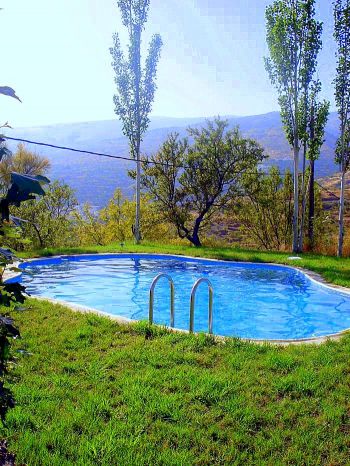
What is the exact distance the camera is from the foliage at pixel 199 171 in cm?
1872

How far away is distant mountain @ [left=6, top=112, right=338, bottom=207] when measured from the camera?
40344 mm

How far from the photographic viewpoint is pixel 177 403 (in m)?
3.52

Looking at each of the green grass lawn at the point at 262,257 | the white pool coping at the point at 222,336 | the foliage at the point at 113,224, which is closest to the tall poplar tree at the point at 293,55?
the green grass lawn at the point at 262,257

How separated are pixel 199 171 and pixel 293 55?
5.79m

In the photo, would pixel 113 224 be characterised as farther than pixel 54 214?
Yes

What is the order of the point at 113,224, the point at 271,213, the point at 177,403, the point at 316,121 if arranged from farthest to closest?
the point at 113,224, the point at 271,213, the point at 316,121, the point at 177,403

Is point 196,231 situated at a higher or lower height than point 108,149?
lower

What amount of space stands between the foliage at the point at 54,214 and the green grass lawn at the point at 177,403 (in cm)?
2030

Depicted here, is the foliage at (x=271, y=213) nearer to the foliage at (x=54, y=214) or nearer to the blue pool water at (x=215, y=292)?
the blue pool water at (x=215, y=292)

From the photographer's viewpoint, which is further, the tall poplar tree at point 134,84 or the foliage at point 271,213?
the foliage at point 271,213

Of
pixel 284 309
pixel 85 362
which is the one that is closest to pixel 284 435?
pixel 85 362

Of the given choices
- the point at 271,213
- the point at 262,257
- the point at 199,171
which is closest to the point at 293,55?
the point at 199,171

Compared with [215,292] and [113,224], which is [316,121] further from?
[113,224]

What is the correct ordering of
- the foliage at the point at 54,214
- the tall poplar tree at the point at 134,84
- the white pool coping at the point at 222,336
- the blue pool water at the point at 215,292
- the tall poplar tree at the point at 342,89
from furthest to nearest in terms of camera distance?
1. the foliage at the point at 54,214
2. the tall poplar tree at the point at 134,84
3. the tall poplar tree at the point at 342,89
4. the blue pool water at the point at 215,292
5. the white pool coping at the point at 222,336
